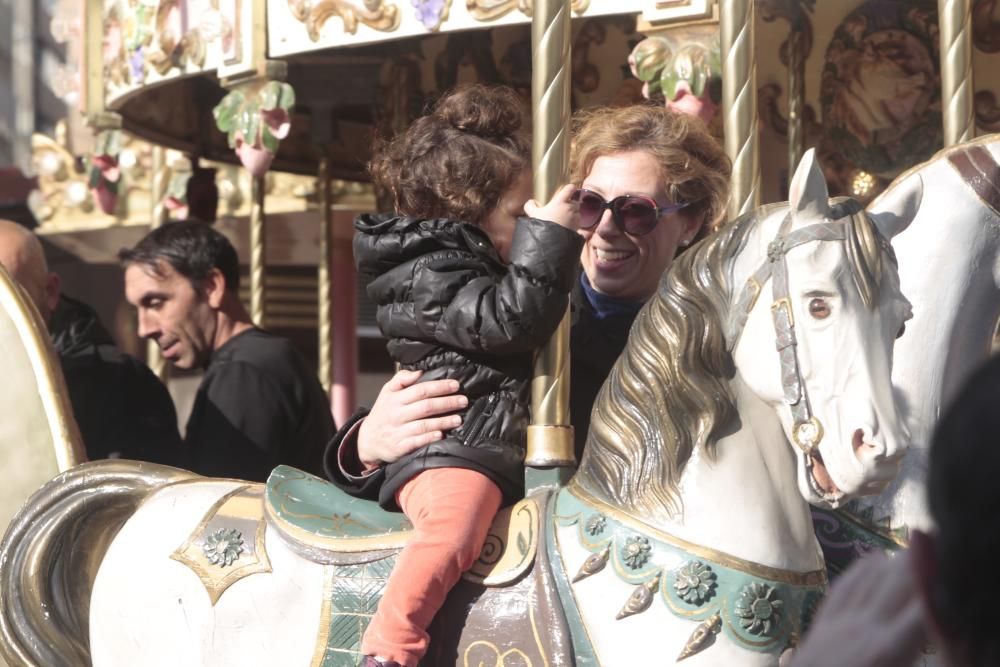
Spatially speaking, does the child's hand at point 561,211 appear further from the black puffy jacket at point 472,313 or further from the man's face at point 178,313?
the man's face at point 178,313

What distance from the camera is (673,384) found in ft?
7.61

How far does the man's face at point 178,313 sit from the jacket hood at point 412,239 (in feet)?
6.68

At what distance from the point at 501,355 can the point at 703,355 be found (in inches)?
17.2

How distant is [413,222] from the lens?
2.62m

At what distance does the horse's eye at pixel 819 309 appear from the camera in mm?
2182

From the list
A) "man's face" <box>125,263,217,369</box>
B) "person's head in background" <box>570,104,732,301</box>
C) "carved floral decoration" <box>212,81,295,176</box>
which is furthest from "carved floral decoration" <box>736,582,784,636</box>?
"carved floral decoration" <box>212,81,295,176</box>

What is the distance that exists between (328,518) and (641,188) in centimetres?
98

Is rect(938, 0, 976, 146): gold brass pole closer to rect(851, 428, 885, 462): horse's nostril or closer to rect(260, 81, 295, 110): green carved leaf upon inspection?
rect(851, 428, 885, 462): horse's nostril

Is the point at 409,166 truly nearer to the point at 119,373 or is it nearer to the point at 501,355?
the point at 501,355

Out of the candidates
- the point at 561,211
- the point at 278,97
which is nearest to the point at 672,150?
the point at 561,211

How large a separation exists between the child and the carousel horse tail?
69 centimetres

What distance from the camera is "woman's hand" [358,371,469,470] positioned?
2561mm

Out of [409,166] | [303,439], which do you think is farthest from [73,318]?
[409,166]

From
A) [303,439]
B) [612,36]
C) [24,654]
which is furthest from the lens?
[612,36]
